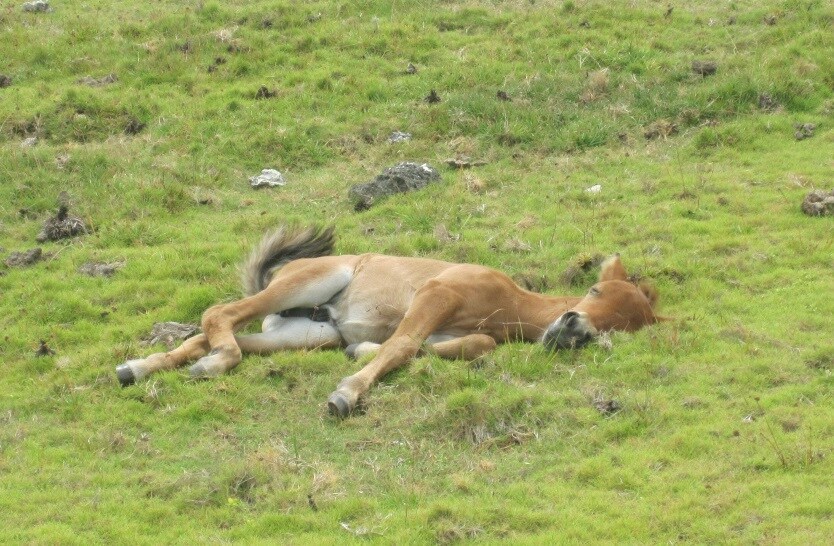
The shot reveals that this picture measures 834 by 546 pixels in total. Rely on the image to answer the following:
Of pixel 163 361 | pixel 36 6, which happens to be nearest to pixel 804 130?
pixel 163 361

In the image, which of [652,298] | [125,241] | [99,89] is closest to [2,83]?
[99,89]

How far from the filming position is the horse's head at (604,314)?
963cm

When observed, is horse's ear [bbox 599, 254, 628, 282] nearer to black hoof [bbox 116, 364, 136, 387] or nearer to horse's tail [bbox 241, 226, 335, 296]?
horse's tail [bbox 241, 226, 335, 296]

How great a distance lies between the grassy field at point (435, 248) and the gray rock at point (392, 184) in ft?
0.77

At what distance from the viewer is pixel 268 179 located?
48.6 ft

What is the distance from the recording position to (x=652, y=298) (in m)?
10.5

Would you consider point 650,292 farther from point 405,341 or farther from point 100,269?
point 100,269

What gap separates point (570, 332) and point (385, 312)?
1887mm

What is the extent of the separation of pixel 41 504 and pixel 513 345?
4105mm

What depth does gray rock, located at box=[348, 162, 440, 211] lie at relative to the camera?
1402 cm

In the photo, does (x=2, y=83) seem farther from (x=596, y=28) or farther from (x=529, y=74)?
(x=596, y=28)

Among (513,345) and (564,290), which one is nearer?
(513,345)

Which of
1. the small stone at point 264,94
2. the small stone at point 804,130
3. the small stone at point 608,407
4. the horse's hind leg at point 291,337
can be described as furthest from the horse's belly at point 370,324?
the small stone at point 804,130

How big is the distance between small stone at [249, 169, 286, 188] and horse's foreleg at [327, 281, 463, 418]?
522 centimetres
